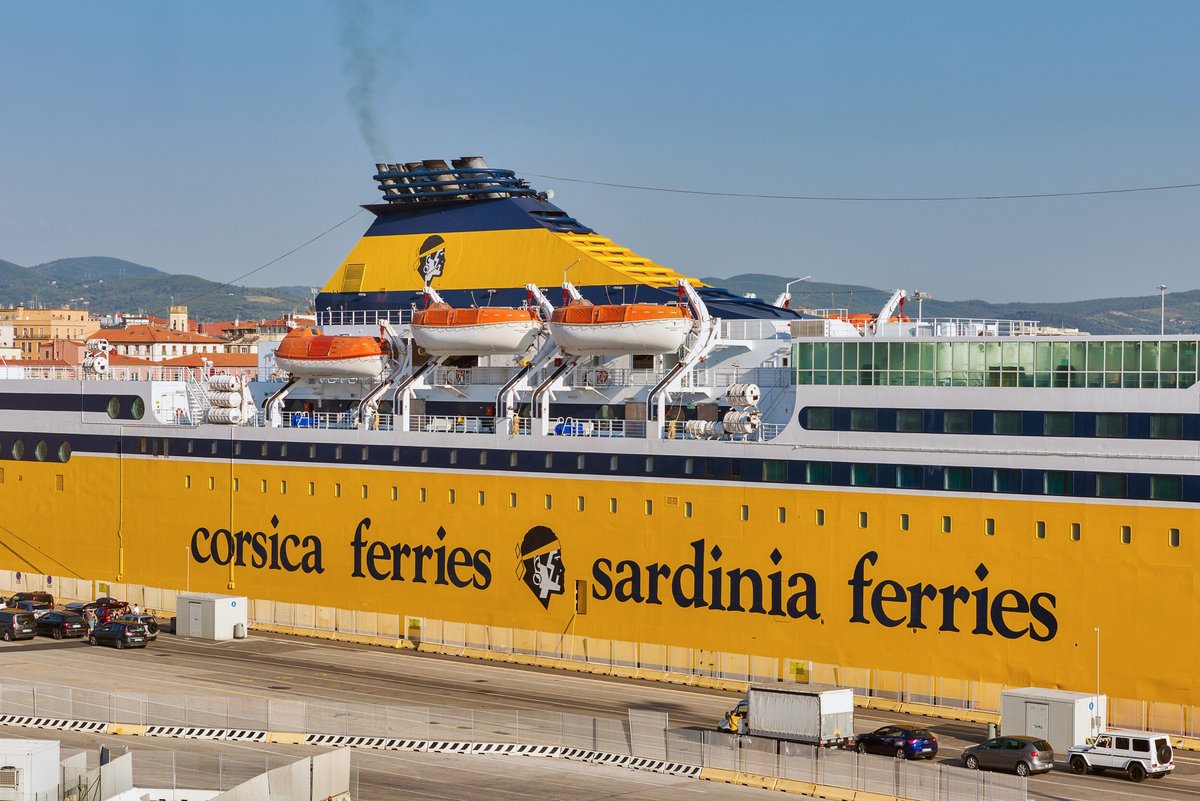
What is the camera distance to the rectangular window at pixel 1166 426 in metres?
38.6

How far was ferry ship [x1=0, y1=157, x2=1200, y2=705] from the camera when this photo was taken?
3953 centimetres

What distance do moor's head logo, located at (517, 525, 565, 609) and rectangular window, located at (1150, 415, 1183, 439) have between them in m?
18.0

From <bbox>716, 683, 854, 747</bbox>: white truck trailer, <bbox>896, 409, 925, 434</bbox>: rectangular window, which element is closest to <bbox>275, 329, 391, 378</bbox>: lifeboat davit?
<bbox>896, 409, 925, 434</bbox>: rectangular window

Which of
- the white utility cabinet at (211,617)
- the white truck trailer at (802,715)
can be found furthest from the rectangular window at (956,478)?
the white utility cabinet at (211,617)

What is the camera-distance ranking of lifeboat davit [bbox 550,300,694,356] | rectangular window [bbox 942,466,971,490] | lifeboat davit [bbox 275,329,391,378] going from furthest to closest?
lifeboat davit [bbox 275,329,391,378]
lifeboat davit [bbox 550,300,694,356]
rectangular window [bbox 942,466,971,490]

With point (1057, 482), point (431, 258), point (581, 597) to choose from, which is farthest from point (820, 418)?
point (431, 258)

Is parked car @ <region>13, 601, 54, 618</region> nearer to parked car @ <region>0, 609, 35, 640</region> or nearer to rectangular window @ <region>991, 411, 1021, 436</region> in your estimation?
parked car @ <region>0, 609, 35, 640</region>

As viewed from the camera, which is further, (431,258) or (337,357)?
(431,258)

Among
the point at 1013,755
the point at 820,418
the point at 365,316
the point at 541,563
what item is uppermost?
the point at 365,316

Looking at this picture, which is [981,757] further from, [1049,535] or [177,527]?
[177,527]

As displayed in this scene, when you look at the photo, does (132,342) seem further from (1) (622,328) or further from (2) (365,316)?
(1) (622,328)

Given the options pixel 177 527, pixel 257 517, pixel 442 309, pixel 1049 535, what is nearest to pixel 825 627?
pixel 1049 535

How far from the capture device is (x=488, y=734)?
3831cm

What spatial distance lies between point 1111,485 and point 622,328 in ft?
50.6
